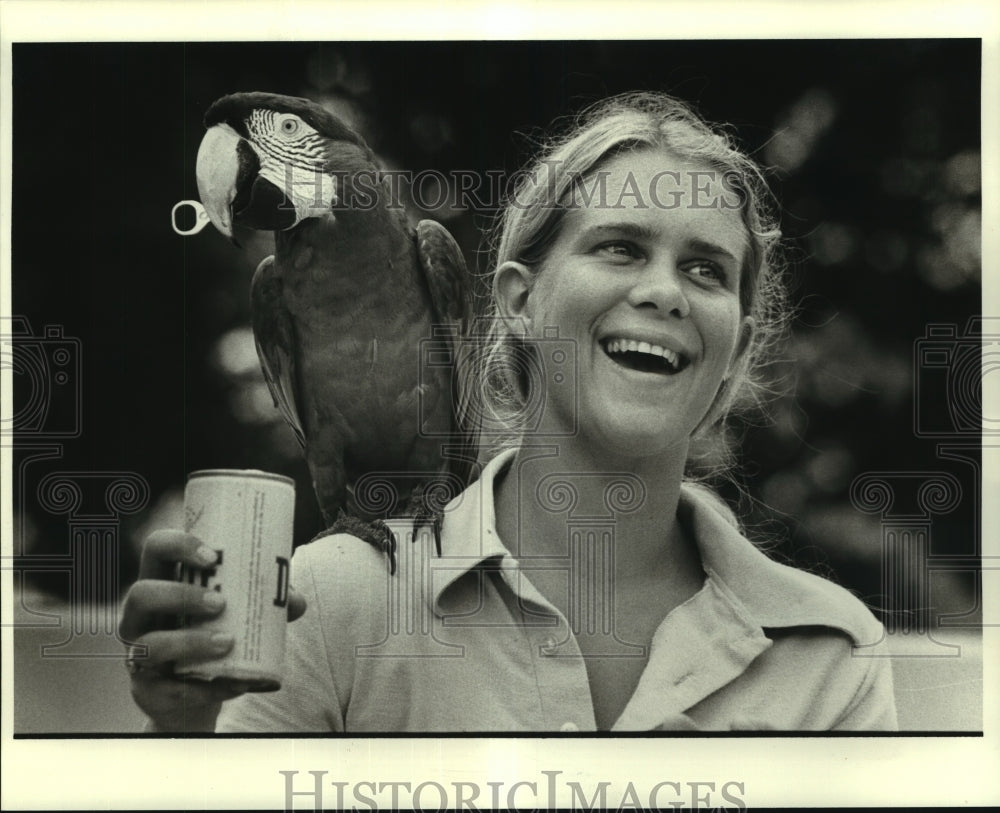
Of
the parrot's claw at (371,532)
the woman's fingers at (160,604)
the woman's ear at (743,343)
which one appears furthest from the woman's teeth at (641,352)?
the woman's fingers at (160,604)

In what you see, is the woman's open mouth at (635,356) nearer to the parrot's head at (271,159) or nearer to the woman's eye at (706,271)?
the woman's eye at (706,271)

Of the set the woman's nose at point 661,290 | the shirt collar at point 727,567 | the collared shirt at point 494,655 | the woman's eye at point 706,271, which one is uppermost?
the woman's eye at point 706,271

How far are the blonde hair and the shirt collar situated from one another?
0.36ft

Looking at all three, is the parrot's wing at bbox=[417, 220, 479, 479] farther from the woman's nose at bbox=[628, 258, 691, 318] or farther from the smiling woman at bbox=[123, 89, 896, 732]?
the woman's nose at bbox=[628, 258, 691, 318]

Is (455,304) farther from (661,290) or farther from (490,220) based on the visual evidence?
(661,290)

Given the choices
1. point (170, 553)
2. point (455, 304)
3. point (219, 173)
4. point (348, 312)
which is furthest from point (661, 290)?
point (170, 553)

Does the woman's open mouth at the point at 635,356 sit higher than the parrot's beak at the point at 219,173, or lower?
lower

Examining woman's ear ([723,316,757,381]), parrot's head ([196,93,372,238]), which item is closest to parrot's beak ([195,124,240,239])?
parrot's head ([196,93,372,238])

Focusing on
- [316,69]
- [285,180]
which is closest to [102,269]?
[285,180]

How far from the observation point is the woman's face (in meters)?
2.97

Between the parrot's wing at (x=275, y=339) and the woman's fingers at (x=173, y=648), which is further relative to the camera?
the parrot's wing at (x=275, y=339)

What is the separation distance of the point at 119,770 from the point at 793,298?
5.96 ft

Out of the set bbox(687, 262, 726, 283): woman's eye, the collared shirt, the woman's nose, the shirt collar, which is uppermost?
bbox(687, 262, 726, 283): woman's eye

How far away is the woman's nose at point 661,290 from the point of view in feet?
9.70
